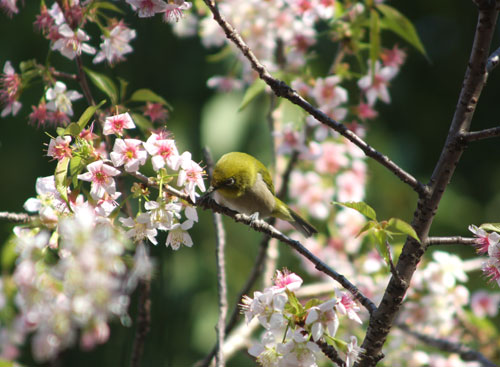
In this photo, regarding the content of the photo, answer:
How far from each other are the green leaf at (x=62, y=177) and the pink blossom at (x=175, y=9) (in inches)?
16.3

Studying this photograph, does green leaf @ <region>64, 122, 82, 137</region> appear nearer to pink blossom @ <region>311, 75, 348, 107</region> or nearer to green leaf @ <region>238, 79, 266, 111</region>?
green leaf @ <region>238, 79, 266, 111</region>

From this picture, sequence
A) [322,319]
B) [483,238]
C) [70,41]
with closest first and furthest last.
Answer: [322,319] < [483,238] < [70,41]

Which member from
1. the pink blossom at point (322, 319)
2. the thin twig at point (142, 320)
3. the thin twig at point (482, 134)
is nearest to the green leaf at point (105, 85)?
the thin twig at point (142, 320)

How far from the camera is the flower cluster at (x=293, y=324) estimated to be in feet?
3.90

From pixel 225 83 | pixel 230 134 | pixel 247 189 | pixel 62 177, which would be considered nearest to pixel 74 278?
pixel 62 177

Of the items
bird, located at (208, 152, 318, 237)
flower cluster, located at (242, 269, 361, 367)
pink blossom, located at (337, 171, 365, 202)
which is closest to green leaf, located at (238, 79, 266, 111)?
bird, located at (208, 152, 318, 237)

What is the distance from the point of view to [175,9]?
1.35 m

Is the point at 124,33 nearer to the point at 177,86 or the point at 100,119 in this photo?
the point at 100,119

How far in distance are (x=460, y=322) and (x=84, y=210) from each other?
2.12 meters

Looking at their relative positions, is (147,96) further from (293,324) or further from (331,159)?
(331,159)

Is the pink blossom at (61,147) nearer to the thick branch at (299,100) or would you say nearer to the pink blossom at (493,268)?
the thick branch at (299,100)

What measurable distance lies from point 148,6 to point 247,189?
123cm

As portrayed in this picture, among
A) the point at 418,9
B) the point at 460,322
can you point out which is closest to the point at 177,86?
the point at 418,9

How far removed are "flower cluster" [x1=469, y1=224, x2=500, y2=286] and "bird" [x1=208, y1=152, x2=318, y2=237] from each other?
1.05 metres
